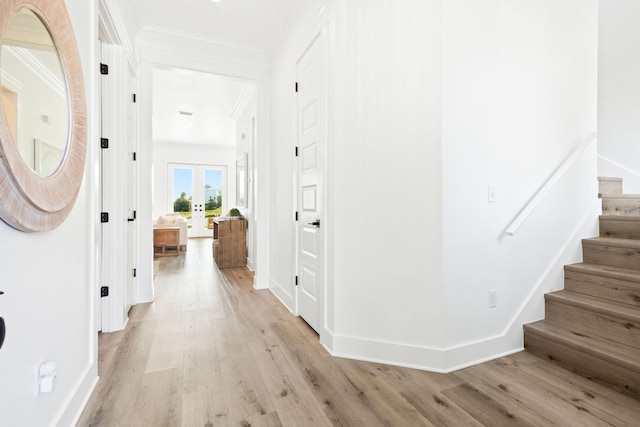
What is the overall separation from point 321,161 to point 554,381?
2071mm

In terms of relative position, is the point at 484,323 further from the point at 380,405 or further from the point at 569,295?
the point at 380,405

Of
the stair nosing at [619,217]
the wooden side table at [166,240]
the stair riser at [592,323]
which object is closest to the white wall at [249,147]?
the wooden side table at [166,240]

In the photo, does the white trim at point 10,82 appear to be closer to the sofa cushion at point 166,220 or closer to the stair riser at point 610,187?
the stair riser at point 610,187

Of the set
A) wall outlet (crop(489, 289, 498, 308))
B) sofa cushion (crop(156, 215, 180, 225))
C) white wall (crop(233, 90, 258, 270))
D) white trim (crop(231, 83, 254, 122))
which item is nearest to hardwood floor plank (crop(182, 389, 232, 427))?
wall outlet (crop(489, 289, 498, 308))

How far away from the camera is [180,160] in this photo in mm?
9320

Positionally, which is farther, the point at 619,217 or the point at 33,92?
the point at 619,217

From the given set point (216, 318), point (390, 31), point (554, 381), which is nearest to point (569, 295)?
point (554, 381)

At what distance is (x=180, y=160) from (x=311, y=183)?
7933 millimetres

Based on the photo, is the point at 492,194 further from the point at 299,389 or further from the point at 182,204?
the point at 182,204

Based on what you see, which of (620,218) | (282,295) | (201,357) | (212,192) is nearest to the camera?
(201,357)

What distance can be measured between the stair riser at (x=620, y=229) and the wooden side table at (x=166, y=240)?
6.79 metres

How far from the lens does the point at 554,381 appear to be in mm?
1828

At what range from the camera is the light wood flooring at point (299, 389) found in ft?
5.01

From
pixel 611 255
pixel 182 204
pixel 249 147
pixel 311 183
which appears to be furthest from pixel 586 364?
pixel 182 204
